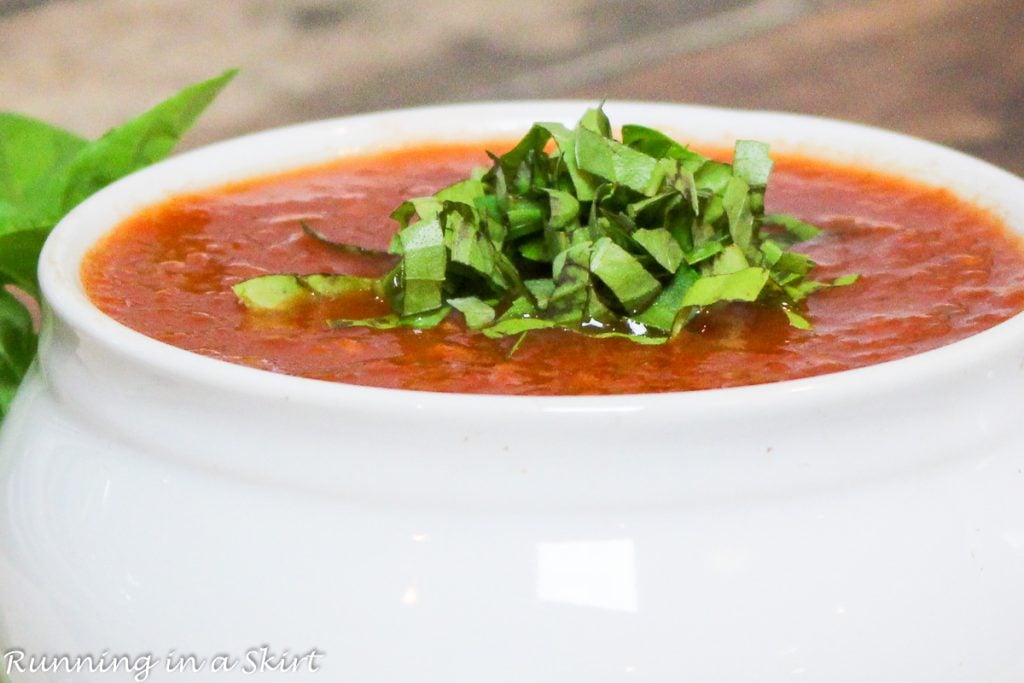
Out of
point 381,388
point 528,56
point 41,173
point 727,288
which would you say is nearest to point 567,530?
point 381,388

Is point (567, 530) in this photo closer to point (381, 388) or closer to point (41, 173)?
point (381, 388)

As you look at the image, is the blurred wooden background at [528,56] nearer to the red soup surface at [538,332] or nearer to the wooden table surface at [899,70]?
the wooden table surface at [899,70]

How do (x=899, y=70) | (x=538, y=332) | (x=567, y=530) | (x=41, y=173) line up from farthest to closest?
(x=899, y=70) < (x=41, y=173) < (x=538, y=332) < (x=567, y=530)

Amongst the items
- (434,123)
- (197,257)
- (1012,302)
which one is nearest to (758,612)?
(1012,302)

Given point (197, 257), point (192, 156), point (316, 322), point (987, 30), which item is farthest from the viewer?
point (987, 30)

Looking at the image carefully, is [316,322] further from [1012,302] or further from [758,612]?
[1012,302]
